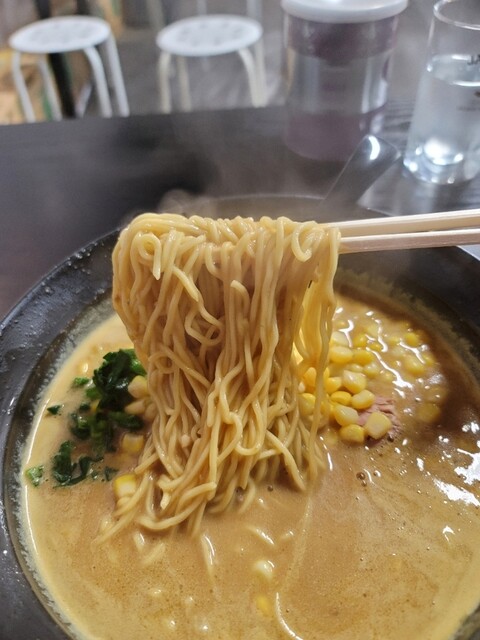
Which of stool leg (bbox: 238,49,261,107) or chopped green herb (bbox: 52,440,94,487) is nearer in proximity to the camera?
chopped green herb (bbox: 52,440,94,487)

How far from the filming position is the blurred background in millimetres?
5207

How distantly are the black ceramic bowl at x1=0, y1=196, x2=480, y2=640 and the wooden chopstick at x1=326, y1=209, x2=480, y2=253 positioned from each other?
13.5 inches

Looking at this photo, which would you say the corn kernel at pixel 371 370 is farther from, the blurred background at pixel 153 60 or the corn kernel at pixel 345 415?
the blurred background at pixel 153 60

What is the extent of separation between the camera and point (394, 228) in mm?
1563

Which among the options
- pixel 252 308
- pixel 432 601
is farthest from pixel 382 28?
pixel 432 601

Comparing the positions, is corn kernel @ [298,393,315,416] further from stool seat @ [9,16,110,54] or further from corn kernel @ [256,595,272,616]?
stool seat @ [9,16,110,54]

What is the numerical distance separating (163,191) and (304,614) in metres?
1.87

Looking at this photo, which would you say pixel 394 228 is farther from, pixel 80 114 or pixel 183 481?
pixel 80 114

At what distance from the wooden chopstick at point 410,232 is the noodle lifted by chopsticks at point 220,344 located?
0.30 ft

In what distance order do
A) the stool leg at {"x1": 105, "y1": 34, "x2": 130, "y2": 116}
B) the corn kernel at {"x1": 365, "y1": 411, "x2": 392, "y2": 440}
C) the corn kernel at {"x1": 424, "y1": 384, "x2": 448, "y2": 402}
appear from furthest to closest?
1. the stool leg at {"x1": 105, "y1": 34, "x2": 130, "y2": 116}
2. the corn kernel at {"x1": 424, "y1": 384, "x2": 448, "y2": 402}
3. the corn kernel at {"x1": 365, "y1": 411, "x2": 392, "y2": 440}

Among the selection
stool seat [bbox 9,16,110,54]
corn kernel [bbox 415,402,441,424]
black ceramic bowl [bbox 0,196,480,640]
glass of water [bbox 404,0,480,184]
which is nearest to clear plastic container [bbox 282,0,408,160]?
glass of water [bbox 404,0,480,184]

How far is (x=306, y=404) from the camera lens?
5.87 ft

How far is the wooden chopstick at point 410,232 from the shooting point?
5.02ft

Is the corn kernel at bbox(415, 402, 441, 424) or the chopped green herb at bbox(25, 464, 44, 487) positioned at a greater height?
the chopped green herb at bbox(25, 464, 44, 487)
